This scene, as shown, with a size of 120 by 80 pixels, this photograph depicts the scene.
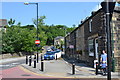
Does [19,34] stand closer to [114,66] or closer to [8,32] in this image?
[8,32]

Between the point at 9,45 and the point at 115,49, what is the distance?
96.9ft

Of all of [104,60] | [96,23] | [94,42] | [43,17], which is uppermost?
[43,17]

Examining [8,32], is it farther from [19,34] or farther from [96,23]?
[96,23]

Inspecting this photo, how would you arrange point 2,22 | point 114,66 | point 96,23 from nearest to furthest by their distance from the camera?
point 114,66
point 96,23
point 2,22

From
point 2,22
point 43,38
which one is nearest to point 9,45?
point 43,38

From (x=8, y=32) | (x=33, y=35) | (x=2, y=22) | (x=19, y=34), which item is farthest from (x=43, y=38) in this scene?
(x=2, y=22)

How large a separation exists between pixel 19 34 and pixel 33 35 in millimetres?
5146

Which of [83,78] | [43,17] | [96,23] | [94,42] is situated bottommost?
[83,78]

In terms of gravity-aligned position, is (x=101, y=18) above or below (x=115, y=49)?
above

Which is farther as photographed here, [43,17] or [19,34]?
[43,17]

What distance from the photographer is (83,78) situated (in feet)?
37.1

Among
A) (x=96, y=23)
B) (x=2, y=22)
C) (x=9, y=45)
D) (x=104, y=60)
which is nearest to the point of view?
(x=104, y=60)

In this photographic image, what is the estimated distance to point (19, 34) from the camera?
1694 inches

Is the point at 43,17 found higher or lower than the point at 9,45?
higher
